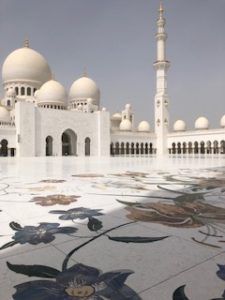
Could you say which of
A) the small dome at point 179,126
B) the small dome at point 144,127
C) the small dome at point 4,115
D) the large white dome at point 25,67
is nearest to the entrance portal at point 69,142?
the small dome at point 4,115

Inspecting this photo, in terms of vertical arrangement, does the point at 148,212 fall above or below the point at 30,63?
below

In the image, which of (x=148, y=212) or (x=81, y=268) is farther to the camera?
(x=148, y=212)

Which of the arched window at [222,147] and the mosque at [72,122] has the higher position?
the mosque at [72,122]

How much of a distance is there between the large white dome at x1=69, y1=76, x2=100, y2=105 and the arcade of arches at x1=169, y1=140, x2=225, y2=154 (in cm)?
998

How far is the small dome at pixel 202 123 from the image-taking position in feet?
90.4

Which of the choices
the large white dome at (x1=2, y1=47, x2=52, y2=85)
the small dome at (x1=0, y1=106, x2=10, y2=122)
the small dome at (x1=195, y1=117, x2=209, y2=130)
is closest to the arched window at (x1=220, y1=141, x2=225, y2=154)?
the small dome at (x1=195, y1=117, x2=209, y2=130)

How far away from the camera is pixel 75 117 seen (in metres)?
23.3

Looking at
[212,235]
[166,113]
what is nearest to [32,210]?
[212,235]

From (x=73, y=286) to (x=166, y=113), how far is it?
88.3 feet

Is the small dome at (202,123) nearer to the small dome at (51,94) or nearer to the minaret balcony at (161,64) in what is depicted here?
the minaret balcony at (161,64)

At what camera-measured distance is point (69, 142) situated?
2480 cm

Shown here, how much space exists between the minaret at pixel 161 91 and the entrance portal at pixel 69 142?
29.5 feet

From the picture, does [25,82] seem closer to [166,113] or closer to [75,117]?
[75,117]

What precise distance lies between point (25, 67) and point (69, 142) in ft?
28.6
